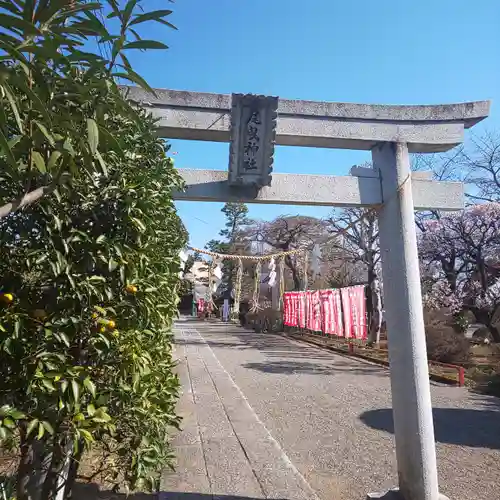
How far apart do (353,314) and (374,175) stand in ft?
39.3

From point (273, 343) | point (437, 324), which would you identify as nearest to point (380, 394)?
point (437, 324)

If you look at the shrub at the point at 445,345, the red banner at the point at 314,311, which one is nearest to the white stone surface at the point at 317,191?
the shrub at the point at 445,345

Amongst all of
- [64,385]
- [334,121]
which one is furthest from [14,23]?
[334,121]

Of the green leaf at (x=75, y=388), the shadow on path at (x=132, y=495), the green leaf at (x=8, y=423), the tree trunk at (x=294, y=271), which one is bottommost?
the shadow on path at (x=132, y=495)

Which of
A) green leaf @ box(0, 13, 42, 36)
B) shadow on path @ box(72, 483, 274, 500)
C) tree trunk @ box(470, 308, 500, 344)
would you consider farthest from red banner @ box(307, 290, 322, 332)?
green leaf @ box(0, 13, 42, 36)

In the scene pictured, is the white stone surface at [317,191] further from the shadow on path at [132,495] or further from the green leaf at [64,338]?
the shadow on path at [132,495]

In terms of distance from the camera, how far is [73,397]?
2.01 metres

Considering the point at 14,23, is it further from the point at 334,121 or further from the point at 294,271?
the point at 294,271

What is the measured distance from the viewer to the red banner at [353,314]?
593 inches

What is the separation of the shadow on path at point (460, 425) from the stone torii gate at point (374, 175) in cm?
325

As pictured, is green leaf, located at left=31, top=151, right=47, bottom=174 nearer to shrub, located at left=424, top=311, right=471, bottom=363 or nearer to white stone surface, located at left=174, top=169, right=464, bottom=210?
white stone surface, located at left=174, top=169, right=464, bottom=210

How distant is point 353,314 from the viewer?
1518 centimetres

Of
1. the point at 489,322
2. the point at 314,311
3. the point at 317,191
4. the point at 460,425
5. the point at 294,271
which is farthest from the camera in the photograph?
the point at 294,271

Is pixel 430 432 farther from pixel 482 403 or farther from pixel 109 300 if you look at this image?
pixel 482 403
